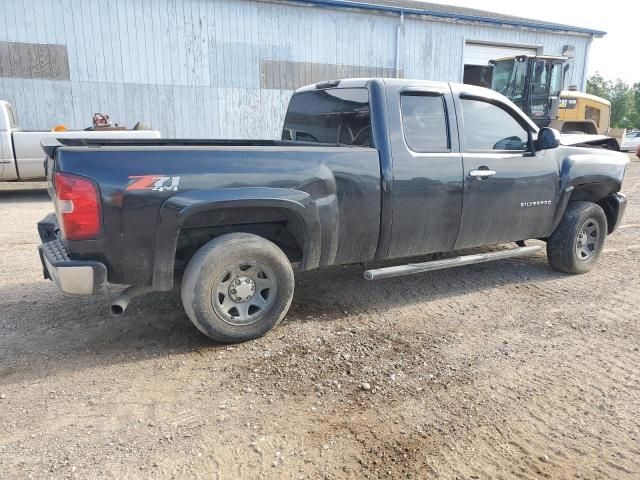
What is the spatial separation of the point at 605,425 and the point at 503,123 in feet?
9.68

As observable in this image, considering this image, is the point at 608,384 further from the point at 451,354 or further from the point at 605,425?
the point at 451,354

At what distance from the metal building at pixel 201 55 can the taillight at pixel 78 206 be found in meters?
12.9

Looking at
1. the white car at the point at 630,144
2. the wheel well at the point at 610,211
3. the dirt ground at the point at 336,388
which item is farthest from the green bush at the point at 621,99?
the dirt ground at the point at 336,388

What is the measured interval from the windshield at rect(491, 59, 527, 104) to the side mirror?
11.5 m

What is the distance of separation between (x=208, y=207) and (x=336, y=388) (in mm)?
1447

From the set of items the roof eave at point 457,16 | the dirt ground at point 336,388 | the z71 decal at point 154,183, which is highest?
the roof eave at point 457,16

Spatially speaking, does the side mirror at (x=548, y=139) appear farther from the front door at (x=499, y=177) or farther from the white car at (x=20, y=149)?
the white car at (x=20, y=149)

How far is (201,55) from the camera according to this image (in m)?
15.3

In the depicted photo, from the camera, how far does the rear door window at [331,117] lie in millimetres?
4301

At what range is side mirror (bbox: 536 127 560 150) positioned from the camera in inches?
189

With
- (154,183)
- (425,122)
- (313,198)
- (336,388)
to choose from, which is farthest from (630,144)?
(154,183)

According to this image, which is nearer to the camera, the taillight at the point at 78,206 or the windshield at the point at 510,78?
the taillight at the point at 78,206

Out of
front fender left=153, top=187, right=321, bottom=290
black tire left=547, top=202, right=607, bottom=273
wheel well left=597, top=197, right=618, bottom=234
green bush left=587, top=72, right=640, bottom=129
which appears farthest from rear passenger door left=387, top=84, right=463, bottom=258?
green bush left=587, top=72, right=640, bottom=129

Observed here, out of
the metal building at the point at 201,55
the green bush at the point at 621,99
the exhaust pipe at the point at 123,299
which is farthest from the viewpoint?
the green bush at the point at 621,99
